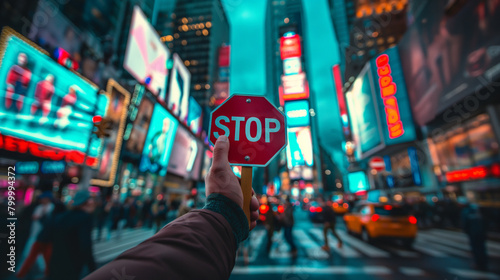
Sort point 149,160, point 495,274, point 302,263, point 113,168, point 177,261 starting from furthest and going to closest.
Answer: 1. point 113,168
2. point 149,160
3. point 302,263
4. point 495,274
5. point 177,261

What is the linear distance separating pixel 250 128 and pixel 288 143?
89 centimetres

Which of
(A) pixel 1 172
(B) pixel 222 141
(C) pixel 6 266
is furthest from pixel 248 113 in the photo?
(A) pixel 1 172

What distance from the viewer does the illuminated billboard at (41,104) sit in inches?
338

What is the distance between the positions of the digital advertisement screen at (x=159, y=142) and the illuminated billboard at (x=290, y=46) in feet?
30.5

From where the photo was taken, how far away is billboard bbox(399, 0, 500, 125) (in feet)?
41.4

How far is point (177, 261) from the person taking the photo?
689 millimetres

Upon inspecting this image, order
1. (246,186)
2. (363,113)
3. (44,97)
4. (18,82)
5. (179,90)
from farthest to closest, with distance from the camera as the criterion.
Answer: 1. (363,113)
2. (179,90)
3. (44,97)
4. (18,82)
5. (246,186)

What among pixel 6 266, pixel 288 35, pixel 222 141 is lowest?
pixel 6 266

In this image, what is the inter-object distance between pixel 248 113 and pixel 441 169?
1018 inches

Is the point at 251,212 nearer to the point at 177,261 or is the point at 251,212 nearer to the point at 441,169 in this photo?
the point at 177,261

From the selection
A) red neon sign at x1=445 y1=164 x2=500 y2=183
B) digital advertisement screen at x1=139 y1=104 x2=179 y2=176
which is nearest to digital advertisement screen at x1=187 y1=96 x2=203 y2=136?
digital advertisement screen at x1=139 y1=104 x2=179 y2=176

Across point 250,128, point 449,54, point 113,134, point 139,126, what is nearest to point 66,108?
point 139,126

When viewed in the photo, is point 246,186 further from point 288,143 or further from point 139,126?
Answer: point 139,126

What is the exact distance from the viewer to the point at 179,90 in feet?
56.6
